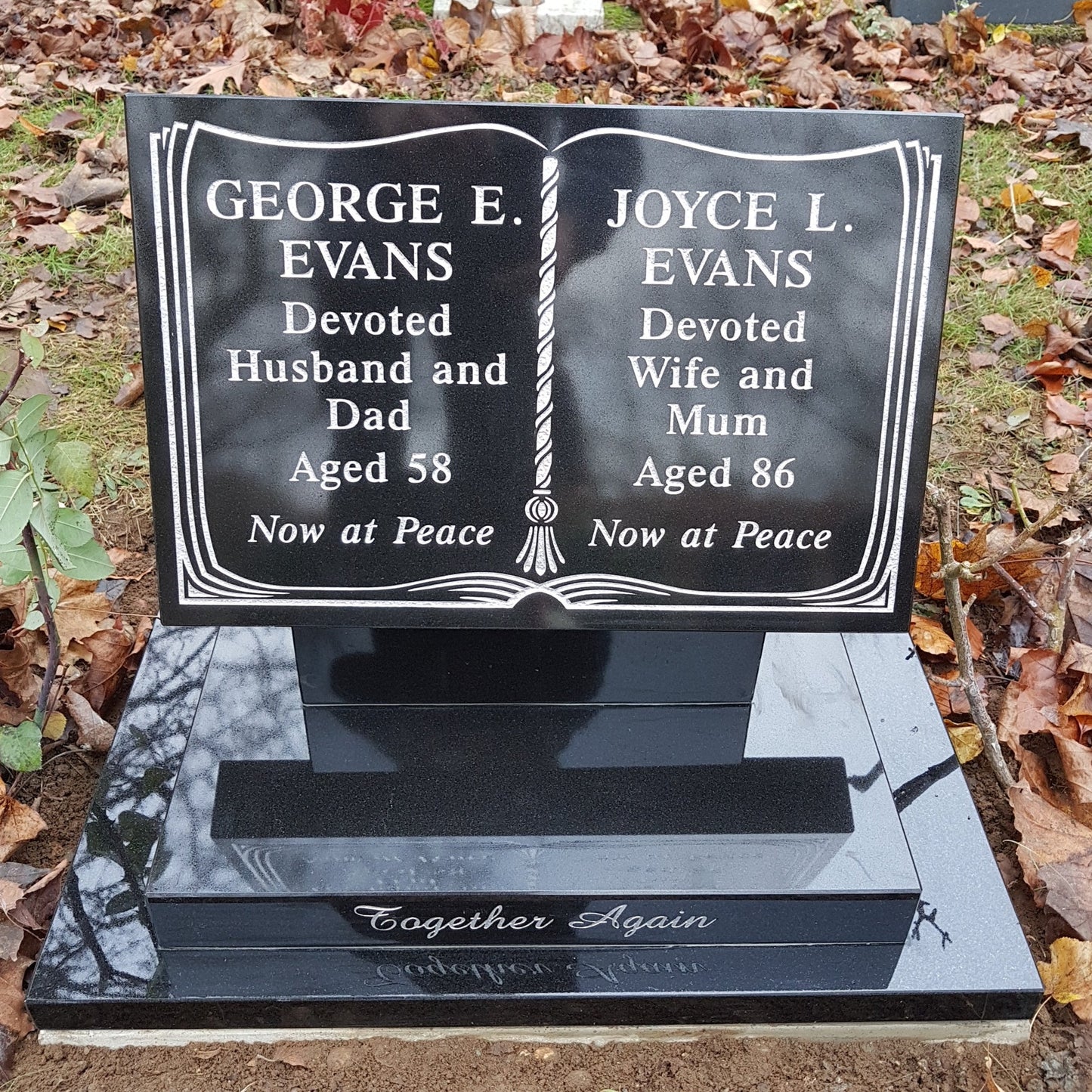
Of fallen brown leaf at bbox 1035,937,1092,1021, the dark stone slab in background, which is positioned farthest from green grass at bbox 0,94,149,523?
the dark stone slab in background

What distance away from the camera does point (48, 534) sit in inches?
77.4

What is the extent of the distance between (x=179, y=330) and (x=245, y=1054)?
3.64 feet

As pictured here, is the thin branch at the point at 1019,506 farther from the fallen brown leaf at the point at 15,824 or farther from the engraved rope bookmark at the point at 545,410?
the fallen brown leaf at the point at 15,824

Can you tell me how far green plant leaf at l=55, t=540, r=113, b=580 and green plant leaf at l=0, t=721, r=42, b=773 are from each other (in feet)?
1.11

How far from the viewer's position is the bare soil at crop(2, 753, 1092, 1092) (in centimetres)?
180

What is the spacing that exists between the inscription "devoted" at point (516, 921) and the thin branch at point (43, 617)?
2.57ft

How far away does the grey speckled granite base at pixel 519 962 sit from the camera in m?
1.80

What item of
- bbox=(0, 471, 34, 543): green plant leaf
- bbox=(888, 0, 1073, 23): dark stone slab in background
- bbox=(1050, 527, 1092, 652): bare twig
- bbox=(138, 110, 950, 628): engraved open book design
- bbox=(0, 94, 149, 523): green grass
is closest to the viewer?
bbox=(138, 110, 950, 628): engraved open book design

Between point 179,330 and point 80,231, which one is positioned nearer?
point 179,330

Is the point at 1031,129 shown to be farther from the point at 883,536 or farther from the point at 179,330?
the point at 179,330

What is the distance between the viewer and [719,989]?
180 centimetres

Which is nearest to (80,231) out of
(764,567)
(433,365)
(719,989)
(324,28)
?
(324,28)

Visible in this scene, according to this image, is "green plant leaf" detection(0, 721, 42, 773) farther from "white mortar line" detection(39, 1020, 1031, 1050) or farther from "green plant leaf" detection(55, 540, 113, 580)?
"white mortar line" detection(39, 1020, 1031, 1050)

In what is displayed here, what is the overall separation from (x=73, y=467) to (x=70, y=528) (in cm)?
15
